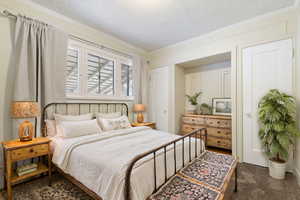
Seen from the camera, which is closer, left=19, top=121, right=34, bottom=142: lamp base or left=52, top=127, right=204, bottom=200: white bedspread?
left=52, top=127, right=204, bottom=200: white bedspread

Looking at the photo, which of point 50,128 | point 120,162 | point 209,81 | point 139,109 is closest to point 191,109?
point 209,81

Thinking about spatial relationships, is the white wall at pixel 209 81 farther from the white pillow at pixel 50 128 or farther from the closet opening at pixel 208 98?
the white pillow at pixel 50 128

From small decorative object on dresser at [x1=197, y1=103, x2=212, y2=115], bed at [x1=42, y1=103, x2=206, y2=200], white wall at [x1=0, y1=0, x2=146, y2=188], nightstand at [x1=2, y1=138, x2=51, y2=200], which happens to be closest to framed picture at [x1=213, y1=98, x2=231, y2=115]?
small decorative object on dresser at [x1=197, y1=103, x2=212, y2=115]

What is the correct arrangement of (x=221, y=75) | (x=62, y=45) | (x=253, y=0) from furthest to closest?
(x=221, y=75), (x=62, y=45), (x=253, y=0)

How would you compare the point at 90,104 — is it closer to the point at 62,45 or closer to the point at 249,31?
the point at 62,45

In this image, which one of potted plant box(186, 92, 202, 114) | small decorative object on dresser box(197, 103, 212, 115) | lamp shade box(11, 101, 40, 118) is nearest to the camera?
lamp shade box(11, 101, 40, 118)

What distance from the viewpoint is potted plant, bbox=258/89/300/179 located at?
2.07m

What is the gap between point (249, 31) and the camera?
2734 millimetres

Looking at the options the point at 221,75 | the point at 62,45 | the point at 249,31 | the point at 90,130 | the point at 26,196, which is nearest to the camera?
the point at 26,196

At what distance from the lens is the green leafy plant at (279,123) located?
2064mm

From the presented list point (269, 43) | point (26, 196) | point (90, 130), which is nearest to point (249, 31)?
point (269, 43)

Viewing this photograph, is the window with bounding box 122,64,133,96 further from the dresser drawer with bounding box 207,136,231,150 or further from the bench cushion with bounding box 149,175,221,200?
the bench cushion with bounding box 149,175,221,200

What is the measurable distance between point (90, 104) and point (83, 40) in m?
1.36

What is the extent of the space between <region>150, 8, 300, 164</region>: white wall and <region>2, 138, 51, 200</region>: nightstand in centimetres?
338
